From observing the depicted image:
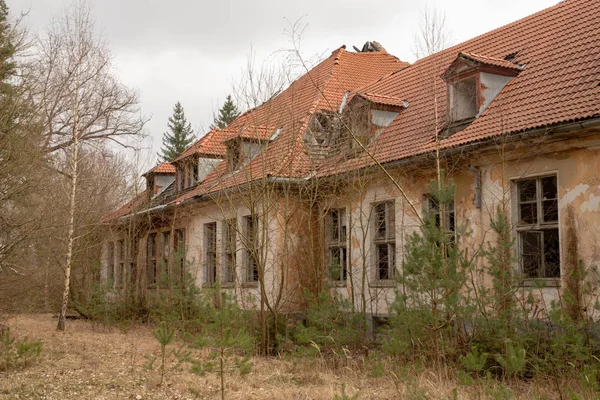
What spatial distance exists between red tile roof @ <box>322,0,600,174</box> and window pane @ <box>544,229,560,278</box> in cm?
185

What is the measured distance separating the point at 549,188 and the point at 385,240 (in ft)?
14.3

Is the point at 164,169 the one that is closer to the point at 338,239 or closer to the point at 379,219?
the point at 338,239

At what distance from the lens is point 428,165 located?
13.8m

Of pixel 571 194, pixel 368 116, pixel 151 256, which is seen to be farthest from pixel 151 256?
pixel 571 194

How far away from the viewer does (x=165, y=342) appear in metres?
9.14

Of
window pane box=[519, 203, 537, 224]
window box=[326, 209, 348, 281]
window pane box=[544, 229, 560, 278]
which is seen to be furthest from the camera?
window box=[326, 209, 348, 281]

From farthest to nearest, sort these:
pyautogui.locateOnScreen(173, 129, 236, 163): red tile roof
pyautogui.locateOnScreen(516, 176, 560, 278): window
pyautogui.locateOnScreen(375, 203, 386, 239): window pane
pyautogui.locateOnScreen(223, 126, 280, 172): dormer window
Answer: pyautogui.locateOnScreen(173, 129, 236, 163): red tile roof, pyautogui.locateOnScreen(375, 203, 386, 239): window pane, pyautogui.locateOnScreen(223, 126, 280, 172): dormer window, pyautogui.locateOnScreen(516, 176, 560, 278): window

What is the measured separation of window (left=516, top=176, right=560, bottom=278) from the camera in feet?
38.0

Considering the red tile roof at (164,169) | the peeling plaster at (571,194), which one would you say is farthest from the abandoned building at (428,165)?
the red tile roof at (164,169)

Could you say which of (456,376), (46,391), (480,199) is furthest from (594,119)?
(46,391)

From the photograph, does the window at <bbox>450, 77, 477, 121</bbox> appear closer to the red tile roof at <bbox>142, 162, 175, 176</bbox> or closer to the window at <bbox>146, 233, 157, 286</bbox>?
the window at <bbox>146, 233, 157, 286</bbox>

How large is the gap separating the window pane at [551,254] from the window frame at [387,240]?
3.81 meters

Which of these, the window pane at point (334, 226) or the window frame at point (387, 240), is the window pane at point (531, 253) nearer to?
the window frame at point (387, 240)

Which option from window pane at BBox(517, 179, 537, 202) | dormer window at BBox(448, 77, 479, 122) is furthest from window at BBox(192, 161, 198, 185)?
window pane at BBox(517, 179, 537, 202)
